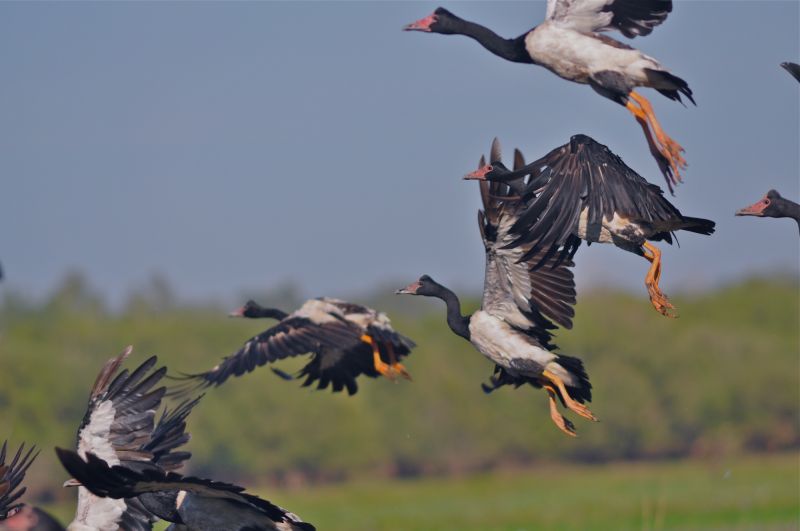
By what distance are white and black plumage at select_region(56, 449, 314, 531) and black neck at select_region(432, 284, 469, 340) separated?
2.18 meters

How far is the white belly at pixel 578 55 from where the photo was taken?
9.62 m

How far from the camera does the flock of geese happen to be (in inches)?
375

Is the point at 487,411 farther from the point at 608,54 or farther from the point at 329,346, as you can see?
the point at 608,54

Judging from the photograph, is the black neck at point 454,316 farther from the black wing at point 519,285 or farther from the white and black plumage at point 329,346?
the white and black plumage at point 329,346

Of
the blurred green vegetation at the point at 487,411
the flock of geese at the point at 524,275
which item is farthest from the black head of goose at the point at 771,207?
the blurred green vegetation at the point at 487,411

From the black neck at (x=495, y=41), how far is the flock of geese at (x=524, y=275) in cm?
1

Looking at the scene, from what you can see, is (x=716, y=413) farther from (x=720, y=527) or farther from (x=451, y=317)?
(x=451, y=317)

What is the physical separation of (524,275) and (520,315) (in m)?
0.33

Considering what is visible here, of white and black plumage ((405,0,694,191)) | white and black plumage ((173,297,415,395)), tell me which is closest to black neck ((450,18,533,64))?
white and black plumage ((405,0,694,191))

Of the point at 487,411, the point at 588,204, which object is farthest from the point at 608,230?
the point at 487,411

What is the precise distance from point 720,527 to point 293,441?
27796mm

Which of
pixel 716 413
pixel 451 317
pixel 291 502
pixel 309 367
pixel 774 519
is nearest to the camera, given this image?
pixel 451 317

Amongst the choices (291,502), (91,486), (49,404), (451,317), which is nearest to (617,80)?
(451,317)

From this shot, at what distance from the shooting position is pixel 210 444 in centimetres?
4991
